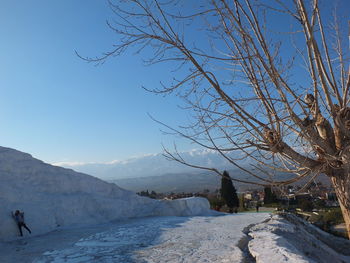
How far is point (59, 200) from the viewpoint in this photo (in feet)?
42.8

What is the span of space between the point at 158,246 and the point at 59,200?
6.87 meters

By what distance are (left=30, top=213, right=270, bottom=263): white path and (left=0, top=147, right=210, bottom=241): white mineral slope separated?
113 inches

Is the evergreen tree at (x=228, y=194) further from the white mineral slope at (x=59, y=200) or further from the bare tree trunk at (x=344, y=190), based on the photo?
the bare tree trunk at (x=344, y=190)

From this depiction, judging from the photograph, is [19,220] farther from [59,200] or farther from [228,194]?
[228,194]

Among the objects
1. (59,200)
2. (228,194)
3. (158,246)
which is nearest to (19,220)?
(59,200)

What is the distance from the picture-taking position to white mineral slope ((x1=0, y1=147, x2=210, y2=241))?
11.4m

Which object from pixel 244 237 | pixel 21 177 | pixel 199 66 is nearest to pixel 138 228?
pixel 244 237

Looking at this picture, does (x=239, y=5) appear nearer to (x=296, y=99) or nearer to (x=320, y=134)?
(x=296, y=99)

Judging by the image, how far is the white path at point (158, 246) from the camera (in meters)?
6.63

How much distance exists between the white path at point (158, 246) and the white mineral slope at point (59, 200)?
288cm

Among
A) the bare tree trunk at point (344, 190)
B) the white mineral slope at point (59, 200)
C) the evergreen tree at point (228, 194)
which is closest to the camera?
the bare tree trunk at point (344, 190)

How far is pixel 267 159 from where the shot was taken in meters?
3.86

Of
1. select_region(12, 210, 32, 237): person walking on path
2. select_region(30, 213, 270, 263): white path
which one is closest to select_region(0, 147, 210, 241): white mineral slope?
select_region(12, 210, 32, 237): person walking on path

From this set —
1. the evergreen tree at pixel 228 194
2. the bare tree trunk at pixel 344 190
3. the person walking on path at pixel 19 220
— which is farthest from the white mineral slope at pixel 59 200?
the evergreen tree at pixel 228 194
